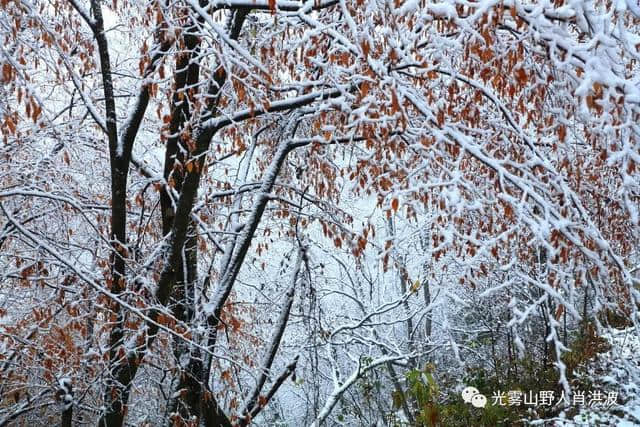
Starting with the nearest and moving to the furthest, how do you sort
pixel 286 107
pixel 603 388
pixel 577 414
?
pixel 286 107 < pixel 577 414 < pixel 603 388

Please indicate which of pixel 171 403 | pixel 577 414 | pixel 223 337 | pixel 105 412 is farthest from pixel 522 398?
pixel 105 412

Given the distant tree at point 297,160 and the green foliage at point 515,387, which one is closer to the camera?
the distant tree at point 297,160

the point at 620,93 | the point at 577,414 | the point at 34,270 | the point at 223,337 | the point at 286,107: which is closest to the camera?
the point at 620,93

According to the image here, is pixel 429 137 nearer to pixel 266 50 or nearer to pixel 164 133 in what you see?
pixel 266 50

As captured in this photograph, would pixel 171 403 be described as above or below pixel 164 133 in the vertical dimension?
below

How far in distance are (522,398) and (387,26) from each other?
618 cm

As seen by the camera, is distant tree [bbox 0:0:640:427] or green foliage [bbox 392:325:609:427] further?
green foliage [bbox 392:325:609:427]

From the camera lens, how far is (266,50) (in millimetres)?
3879

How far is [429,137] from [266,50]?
1.44 metres

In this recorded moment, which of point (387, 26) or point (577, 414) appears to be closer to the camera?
point (387, 26)

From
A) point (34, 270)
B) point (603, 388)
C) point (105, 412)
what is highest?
point (603, 388)

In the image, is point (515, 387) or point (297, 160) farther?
point (515, 387)

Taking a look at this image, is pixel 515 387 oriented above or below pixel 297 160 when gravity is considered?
below

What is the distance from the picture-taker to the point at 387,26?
2.85 m
